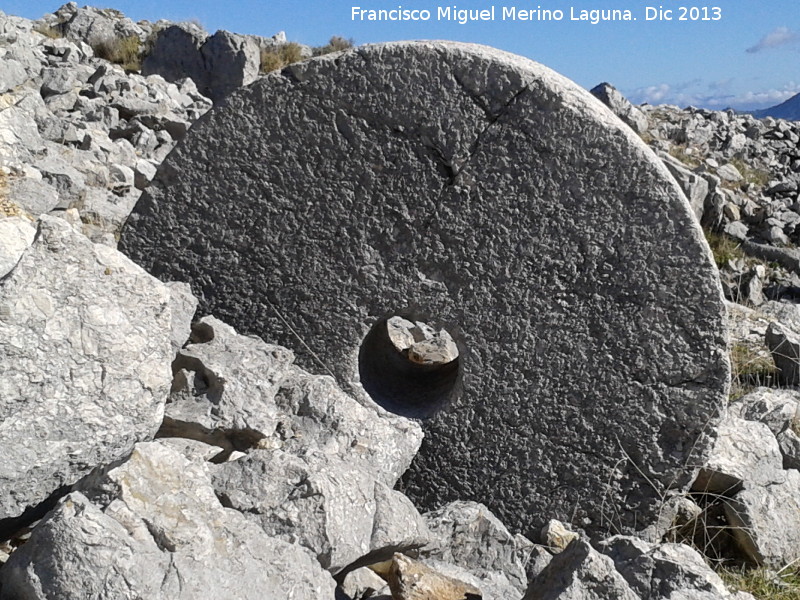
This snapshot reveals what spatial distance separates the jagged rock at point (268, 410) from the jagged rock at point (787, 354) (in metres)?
3.01

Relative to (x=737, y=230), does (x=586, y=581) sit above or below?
below

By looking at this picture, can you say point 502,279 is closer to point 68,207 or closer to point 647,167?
point 647,167

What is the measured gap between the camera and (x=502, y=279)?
295 centimetres

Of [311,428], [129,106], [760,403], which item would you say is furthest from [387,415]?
[129,106]

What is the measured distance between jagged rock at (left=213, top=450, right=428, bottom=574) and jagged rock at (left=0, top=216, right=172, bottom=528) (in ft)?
1.02

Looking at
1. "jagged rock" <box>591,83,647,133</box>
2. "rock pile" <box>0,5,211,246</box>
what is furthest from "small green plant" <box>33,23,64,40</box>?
"jagged rock" <box>591,83,647,133</box>

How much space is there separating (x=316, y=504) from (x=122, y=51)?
13.1m

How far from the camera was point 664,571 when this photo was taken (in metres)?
2.38

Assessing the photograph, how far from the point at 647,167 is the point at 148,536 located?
1881 mm

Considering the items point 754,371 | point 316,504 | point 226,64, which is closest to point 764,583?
point 316,504

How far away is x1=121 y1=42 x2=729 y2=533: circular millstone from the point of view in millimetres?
2822

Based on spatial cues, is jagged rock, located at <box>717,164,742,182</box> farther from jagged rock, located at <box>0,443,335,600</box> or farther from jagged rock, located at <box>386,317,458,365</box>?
jagged rock, located at <box>0,443,335,600</box>

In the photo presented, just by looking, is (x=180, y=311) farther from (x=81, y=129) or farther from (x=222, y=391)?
(x=81, y=129)

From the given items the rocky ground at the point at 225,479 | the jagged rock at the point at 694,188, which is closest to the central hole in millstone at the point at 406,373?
the rocky ground at the point at 225,479
